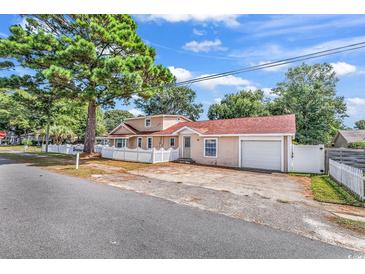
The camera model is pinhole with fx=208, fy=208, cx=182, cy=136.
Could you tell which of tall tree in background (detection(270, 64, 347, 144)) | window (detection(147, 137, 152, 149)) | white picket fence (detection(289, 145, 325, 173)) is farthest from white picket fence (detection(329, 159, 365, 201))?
window (detection(147, 137, 152, 149))

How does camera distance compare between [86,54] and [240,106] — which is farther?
[240,106]

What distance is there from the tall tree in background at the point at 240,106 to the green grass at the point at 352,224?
93.1ft

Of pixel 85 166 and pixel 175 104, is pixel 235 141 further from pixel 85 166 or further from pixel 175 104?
pixel 175 104

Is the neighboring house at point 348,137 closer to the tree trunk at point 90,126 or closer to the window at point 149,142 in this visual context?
the window at point 149,142

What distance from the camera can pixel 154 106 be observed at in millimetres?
44312

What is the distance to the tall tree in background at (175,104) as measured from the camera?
4344 centimetres

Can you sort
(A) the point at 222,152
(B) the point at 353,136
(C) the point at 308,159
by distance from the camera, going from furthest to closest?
(B) the point at 353,136 → (A) the point at 222,152 → (C) the point at 308,159

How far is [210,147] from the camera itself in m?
16.8

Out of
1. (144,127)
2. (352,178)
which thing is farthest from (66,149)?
(352,178)

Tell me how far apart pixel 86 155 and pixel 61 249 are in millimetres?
17552

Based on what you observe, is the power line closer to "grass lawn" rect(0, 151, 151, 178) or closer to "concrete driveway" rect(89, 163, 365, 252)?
"concrete driveway" rect(89, 163, 365, 252)

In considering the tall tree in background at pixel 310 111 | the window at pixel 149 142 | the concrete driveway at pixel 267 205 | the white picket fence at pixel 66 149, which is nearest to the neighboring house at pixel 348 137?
the tall tree in background at pixel 310 111

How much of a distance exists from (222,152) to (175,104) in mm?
29491

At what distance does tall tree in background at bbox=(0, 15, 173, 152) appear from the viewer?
46.6 feet
